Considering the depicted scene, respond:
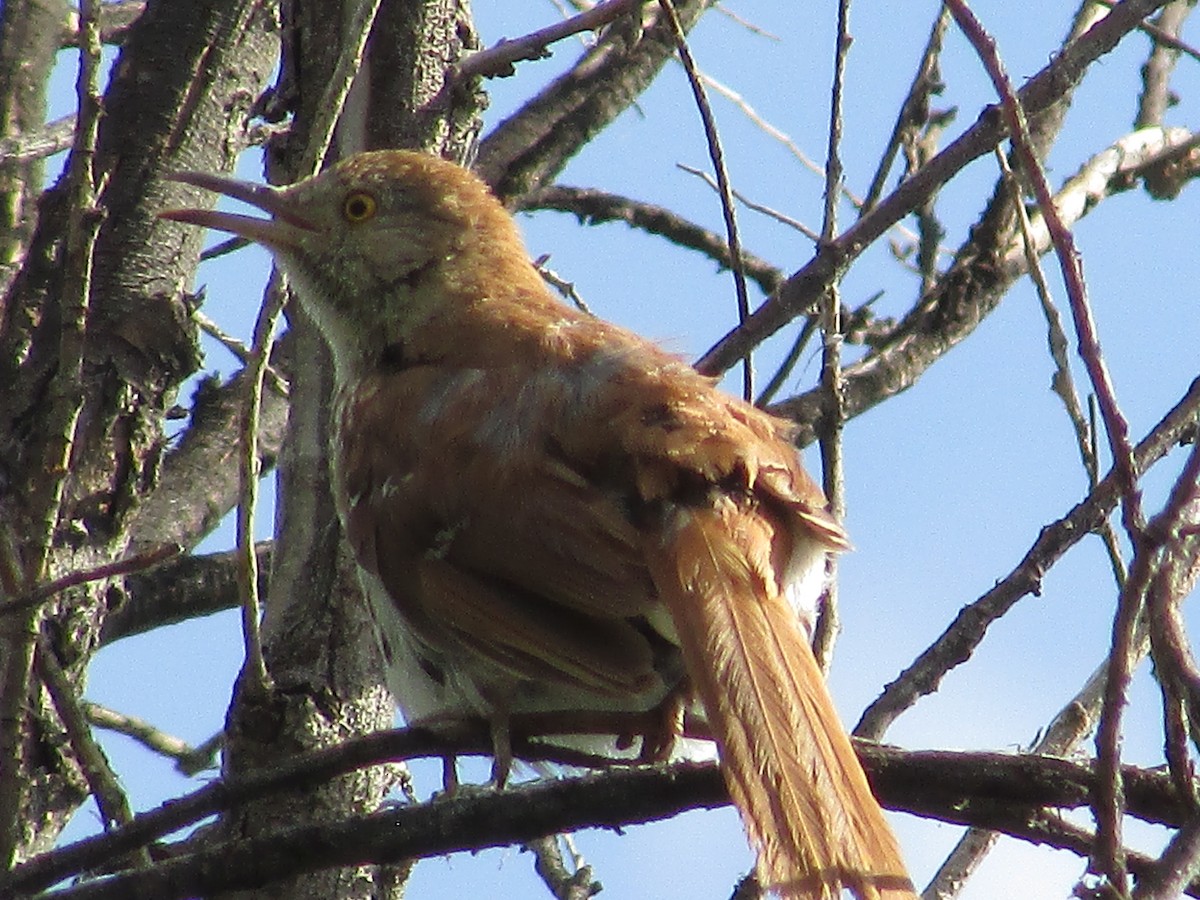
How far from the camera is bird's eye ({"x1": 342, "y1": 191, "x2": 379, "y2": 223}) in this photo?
4.51 metres

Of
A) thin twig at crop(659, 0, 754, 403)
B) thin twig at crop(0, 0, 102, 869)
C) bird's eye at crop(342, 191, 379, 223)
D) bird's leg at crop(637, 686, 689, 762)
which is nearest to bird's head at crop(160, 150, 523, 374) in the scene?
bird's eye at crop(342, 191, 379, 223)

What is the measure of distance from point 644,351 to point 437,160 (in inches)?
35.2

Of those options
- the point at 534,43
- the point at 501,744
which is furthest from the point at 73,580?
the point at 534,43

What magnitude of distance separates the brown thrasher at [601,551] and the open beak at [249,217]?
11mm

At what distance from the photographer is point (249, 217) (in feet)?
15.0

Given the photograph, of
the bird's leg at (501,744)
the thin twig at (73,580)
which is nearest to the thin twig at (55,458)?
the thin twig at (73,580)

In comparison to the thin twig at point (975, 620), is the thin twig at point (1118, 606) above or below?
below

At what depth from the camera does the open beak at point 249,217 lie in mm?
4312

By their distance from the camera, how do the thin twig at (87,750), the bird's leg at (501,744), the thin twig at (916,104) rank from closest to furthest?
the thin twig at (87,750), the bird's leg at (501,744), the thin twig at (916,104)

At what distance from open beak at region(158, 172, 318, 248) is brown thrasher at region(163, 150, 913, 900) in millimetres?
11

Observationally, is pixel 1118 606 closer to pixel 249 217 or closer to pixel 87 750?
pixel 87 750

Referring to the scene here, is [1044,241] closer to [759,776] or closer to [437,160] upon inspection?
[437,160]

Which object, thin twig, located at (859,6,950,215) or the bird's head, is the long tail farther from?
the bird's head

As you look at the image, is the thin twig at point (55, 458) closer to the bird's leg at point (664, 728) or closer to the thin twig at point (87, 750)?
the thin twig at point (87, 750)
